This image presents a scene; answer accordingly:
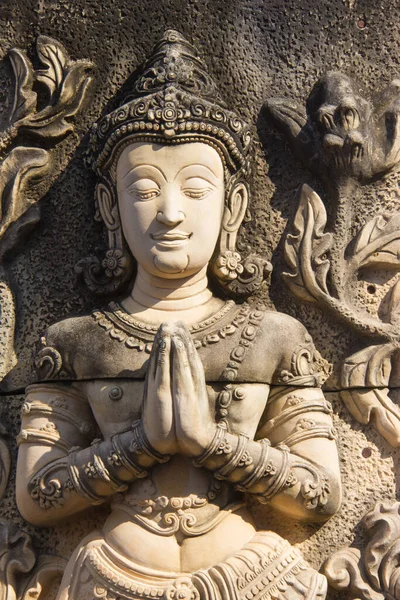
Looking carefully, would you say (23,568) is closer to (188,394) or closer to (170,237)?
(188,394)

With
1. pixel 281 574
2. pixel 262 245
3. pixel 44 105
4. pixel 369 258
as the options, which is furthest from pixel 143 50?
pixel 281 574

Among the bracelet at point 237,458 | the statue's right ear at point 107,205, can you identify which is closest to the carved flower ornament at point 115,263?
the statue's right ear at point 107,205

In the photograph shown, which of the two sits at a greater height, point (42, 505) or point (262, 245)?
point (262, 245)

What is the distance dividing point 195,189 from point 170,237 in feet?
0.71

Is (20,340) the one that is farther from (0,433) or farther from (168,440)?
(168,440)

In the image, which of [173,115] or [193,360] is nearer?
[193,360]

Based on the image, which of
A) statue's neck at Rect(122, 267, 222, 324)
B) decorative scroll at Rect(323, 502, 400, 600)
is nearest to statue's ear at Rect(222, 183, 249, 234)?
statue's neck at Rect(122, 267, 222, 324)

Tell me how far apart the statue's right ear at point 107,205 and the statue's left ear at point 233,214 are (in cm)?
42

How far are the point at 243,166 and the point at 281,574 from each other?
158 centimetres

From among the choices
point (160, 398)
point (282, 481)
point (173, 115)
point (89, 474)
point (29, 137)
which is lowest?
point (89, 474)

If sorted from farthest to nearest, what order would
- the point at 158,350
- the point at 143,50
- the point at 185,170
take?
the point at 143,50 → the point at 185,170 → the point at 158,350

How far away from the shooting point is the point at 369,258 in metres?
4.68

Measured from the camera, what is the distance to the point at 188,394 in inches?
160

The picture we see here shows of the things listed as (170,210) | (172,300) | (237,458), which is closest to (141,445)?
(237,458)
